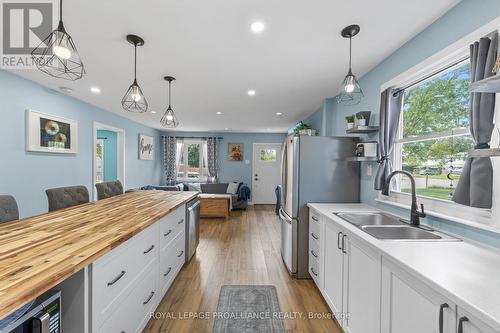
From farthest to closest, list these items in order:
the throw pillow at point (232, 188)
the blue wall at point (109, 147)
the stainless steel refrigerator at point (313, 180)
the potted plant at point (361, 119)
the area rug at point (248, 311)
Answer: the throw pillow at point (232, 188) → the blue wall at point (109, 147) → the stainless steel refrigerator at point (313, 180) → the potted plant at point (361, 119) → the area rug at point (248, 311)

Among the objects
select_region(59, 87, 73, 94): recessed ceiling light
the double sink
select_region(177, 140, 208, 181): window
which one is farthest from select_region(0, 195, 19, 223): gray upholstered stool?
select_region(177, 140, 208, 181): window

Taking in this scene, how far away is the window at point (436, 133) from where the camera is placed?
5.38 feet

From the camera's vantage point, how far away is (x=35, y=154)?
10.6 ft

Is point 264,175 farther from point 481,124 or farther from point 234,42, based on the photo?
point 481,124

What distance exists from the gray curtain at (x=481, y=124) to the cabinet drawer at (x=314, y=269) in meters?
1.48

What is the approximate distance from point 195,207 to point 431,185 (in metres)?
2.72

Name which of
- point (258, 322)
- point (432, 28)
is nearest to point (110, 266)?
point (258, 322)

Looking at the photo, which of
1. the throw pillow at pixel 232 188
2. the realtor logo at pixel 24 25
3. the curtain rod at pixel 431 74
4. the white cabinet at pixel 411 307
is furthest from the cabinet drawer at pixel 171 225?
the throw pillow at pixel 232 188

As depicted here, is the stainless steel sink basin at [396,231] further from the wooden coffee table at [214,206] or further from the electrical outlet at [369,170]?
the wooden coffee table at [214,206]

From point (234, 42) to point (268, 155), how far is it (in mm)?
5891

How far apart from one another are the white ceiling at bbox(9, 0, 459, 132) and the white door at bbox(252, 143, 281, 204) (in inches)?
165

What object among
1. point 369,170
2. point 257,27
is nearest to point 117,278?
point 257,27

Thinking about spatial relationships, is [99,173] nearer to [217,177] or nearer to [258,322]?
[217,177]

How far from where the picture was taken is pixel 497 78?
946 mm
